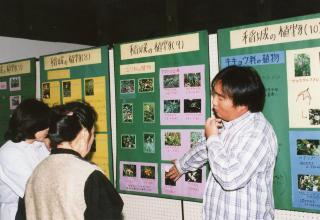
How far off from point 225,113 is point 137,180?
1014 millimetres

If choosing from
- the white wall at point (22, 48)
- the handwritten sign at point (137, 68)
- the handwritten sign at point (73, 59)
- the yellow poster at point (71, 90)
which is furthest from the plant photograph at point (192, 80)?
the white wall at point (22, 48)

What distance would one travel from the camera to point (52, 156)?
143 cm

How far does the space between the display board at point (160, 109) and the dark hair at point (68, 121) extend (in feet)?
2.69

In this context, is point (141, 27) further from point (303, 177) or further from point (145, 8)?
point (303, 177)

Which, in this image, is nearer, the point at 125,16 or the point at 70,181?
the point at 70,181

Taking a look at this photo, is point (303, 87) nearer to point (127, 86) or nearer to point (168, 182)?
point (168, 182)

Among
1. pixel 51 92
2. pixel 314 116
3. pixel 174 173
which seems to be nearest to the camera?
pixel 314 116

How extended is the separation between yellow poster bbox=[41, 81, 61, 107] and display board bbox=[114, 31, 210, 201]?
0.62 metres

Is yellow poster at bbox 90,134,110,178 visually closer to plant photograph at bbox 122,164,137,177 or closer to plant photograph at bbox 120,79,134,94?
plant photograph at bbox 122,164,137,177

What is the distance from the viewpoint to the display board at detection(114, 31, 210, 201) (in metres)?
2.18

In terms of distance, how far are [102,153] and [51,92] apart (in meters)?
0.71

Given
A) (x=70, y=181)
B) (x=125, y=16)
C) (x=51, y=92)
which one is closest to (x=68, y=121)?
(x=70, y=181)

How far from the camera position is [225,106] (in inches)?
64.8

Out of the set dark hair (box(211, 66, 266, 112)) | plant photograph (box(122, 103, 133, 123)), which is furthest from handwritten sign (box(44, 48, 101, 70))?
dark hair (box(211, 66, 266, 112))
